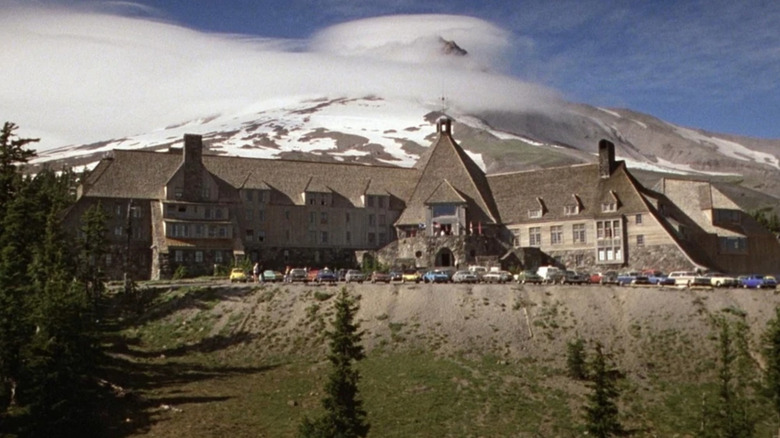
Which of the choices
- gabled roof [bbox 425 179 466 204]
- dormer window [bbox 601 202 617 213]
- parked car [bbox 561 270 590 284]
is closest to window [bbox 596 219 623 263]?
dormer window [bbox 601 202 617 213]

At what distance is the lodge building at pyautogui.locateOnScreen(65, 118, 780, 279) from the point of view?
325 ft

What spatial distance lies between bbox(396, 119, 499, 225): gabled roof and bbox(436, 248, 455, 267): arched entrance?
703 centimetres

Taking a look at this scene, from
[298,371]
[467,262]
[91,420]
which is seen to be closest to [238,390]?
[298,371]

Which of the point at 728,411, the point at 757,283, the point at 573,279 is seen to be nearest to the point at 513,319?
the point at 573,279

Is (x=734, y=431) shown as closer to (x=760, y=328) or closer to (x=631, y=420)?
(x=631, y=420)

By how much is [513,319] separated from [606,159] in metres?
40.8

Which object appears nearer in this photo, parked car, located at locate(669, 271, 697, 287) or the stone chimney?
parked car, located at locate(669, 271, 697, 287)

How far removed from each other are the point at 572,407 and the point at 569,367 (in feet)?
18.4

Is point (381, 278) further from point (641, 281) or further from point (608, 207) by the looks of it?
point (608, 207)

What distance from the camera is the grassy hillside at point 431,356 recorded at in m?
54.4

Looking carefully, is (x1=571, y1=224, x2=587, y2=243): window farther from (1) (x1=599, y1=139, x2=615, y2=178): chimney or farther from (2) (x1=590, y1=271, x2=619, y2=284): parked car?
(2) (x1=590, y1=271, x2=619, y2=284): parked car

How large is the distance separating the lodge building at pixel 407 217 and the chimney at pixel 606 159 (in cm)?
13

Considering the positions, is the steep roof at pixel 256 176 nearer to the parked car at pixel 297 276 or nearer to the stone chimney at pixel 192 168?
the stone chimney at pixel 192 168

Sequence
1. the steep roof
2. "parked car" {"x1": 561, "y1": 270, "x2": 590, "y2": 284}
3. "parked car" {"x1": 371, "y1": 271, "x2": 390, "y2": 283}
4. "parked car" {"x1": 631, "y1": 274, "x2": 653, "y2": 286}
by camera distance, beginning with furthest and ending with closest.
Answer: the steep roof < "parked car" {"x1": 371, "y1": 271, "x2": 390, "y2": 283} < "parked car" {"x1": 561, "y1": 270, "x2": 590, "y2": 284} < "parked car" {"x1": 631, "y1": 274, "x2": 653, "y2": 286}
